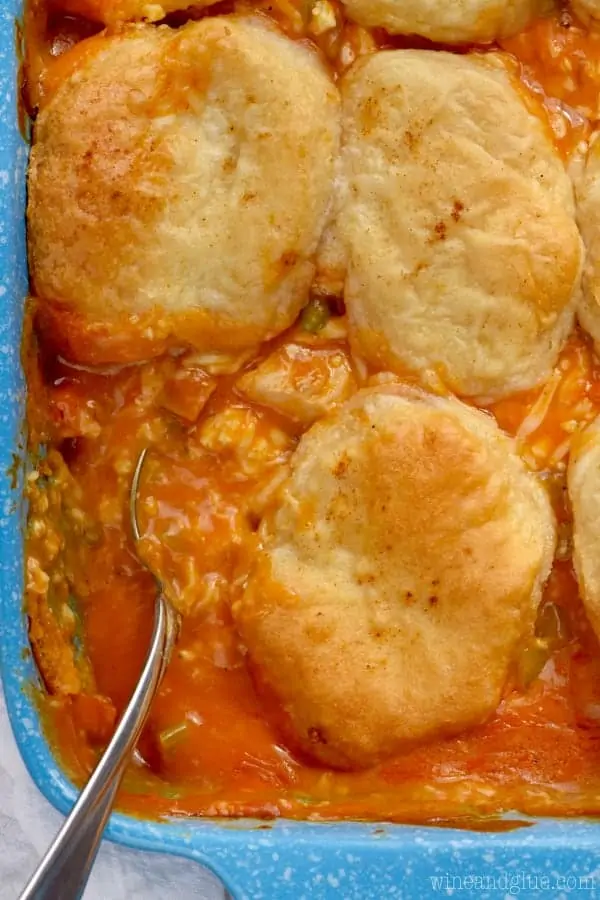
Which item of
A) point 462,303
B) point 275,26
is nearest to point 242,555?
point 462,303

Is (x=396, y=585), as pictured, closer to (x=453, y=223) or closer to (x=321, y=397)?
(x=321, y=397)

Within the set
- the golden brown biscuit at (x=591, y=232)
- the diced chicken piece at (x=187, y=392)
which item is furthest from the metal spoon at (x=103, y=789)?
the golden brown biscuit at (x=591, y=232)

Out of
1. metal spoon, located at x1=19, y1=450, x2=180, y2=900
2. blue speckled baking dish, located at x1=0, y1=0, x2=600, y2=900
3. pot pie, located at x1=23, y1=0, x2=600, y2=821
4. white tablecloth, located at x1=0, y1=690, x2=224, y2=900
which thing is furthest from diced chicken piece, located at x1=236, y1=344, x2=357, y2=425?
white tablecloth, located at x1=0, y1=690, x2=224, y2=900

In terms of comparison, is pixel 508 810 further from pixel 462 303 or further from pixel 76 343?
pixel 76 343

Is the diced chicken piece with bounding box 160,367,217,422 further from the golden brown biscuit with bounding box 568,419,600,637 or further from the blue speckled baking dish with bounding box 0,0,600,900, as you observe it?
the golden brown biscuit with bounding box 568,419,600,637

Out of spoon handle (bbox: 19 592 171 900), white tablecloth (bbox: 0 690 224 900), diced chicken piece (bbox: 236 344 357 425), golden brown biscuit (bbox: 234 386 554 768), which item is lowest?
white tablecloth (bbox: 0 690 224 900)

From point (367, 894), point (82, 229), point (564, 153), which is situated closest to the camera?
point (367, 894)

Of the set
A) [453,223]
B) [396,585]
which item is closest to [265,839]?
[396,585]
